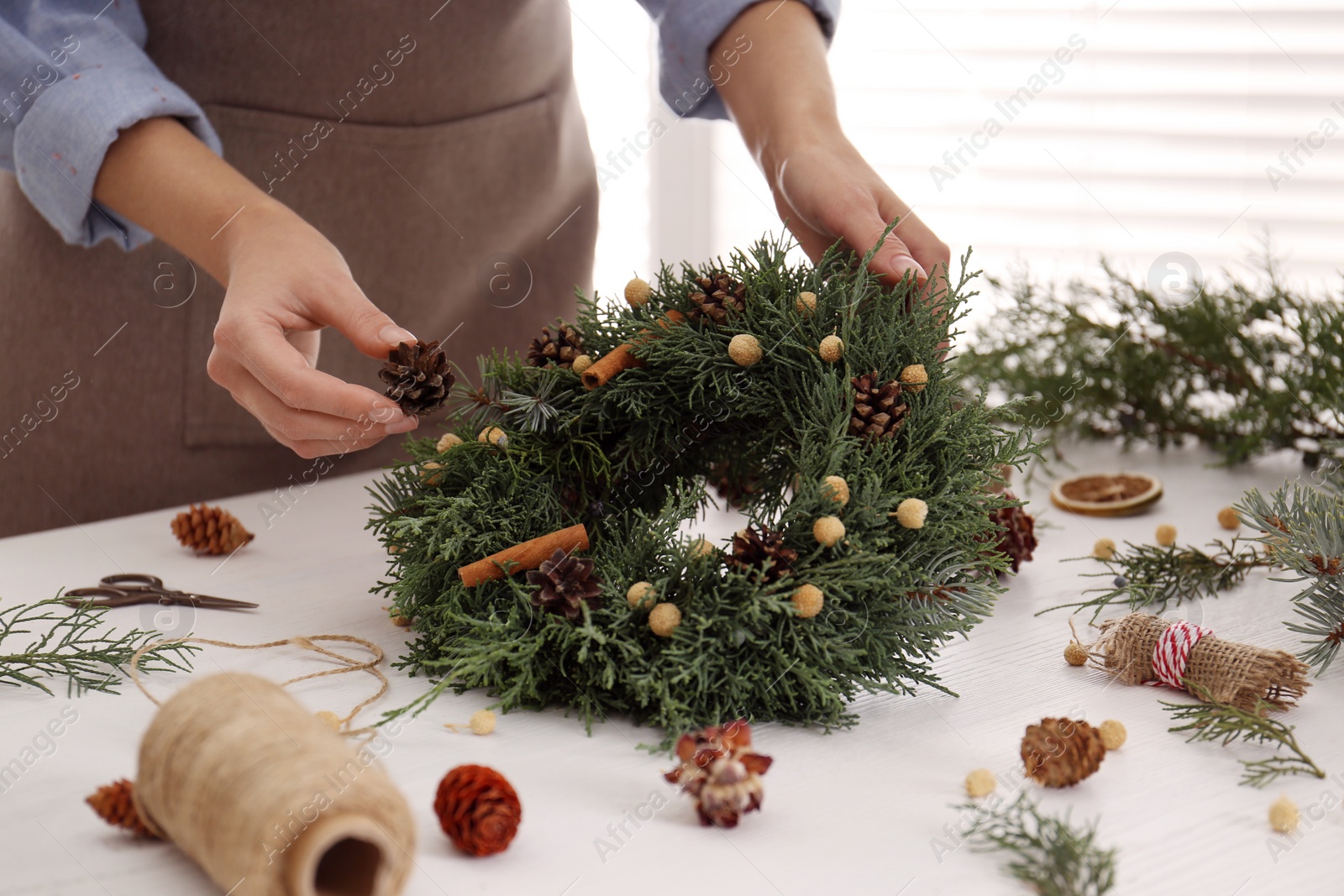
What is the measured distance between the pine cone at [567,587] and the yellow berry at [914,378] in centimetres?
24

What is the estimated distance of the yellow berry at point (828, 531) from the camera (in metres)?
0.64

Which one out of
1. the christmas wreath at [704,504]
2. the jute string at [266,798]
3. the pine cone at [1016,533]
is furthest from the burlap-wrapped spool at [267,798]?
the pine cone at [1016,533]

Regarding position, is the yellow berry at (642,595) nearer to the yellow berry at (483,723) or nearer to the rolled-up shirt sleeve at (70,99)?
the yellow berry at (483,723)

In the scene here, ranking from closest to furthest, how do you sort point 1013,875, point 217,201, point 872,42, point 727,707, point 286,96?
point 1013,875 → point 727,707 → point 217,201 → point 286,96 → point 872,42

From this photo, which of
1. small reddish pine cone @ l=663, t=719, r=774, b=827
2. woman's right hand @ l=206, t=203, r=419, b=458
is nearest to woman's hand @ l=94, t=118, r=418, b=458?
woman's right hand @ l=206, t=203, r=419, b=458

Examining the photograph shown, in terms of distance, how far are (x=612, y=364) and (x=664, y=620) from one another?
0.20 meters

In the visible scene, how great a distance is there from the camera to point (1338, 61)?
1806mm

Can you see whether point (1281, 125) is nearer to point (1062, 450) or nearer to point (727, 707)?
point (1062, 450)

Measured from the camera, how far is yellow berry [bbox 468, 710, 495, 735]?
0.65 metres

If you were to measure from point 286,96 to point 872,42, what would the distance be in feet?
4.72

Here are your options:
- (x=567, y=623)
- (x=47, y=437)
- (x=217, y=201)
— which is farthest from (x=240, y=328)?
(x=47, y=437)

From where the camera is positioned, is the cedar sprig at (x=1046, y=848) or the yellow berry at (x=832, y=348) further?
the yellow berry at (x=832, y=348)

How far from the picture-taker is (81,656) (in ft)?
2.40

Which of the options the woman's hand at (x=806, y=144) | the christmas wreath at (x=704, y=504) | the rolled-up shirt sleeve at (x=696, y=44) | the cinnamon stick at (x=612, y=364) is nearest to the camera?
the christmas wreath at (x=704, y=504)
